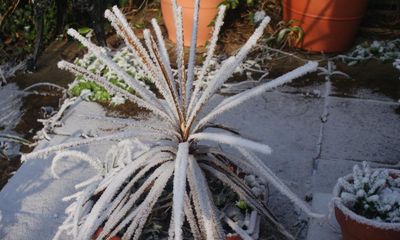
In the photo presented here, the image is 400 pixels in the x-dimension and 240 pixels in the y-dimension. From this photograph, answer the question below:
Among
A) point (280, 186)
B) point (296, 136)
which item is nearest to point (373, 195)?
point (280, 186)

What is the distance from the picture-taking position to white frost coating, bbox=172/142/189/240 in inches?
49.3

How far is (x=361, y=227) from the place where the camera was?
1611 millimetres

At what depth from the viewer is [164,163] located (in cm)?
166

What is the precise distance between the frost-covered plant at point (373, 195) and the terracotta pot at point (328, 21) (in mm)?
1830

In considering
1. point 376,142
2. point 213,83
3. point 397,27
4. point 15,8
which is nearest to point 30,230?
point 213,83

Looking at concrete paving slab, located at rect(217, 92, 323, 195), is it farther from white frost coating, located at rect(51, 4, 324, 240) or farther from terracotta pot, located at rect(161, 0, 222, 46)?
terracotta pot, located at rect(161, 0, 222, 46)

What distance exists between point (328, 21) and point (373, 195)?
2.00 metres

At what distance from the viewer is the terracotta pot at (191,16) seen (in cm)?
349

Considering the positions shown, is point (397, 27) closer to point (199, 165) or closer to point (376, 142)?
point (376, 142)

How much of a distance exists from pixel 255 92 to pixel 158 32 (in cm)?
47

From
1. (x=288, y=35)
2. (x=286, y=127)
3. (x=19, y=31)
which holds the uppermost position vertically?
(x=288, y=35)

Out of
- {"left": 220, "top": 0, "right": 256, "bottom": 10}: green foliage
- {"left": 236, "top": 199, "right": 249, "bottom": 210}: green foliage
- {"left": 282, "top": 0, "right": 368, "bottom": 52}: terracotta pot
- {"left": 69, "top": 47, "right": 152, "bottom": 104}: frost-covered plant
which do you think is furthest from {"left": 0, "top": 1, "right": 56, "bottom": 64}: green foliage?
{"left": 236, "top": 199, "right": 249, "bottom": 210}: green foliage

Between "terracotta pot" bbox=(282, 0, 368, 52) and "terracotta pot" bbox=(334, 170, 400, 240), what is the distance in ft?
6.46

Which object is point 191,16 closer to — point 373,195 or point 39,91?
point 39,91
